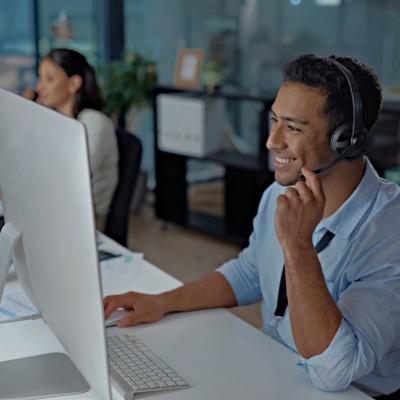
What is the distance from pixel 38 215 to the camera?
1242mm

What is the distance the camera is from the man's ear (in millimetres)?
3154

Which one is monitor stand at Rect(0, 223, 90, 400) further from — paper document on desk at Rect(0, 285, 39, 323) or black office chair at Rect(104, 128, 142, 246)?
black office chair at Rect(104, 128, 142, 246)

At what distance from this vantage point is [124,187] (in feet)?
8.87

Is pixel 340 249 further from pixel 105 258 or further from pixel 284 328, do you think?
pixel 105 258

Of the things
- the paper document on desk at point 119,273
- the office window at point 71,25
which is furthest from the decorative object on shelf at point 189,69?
the paper document on desk at point 119,273

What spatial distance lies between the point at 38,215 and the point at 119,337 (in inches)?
18.6

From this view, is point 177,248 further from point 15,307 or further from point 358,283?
point 358,283

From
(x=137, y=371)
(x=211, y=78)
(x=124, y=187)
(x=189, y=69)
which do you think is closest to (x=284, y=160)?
(x=137, y=371)

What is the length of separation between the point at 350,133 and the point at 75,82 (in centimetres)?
186

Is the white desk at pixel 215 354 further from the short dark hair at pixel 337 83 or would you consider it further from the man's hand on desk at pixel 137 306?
the short dark hair at pixel 337 83

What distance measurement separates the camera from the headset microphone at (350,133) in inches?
60.2

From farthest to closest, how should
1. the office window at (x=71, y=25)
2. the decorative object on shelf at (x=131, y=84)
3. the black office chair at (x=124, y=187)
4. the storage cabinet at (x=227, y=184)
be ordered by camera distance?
the office window at (x=71, y=25)
the decorative object on shelf at (x=131, y=84)
the storage cabinet at (x=227, y=184)
the black office chair at (x=124, y=187)

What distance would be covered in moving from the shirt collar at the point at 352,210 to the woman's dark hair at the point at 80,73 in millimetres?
1807

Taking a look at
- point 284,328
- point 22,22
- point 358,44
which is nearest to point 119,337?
point 284,328
